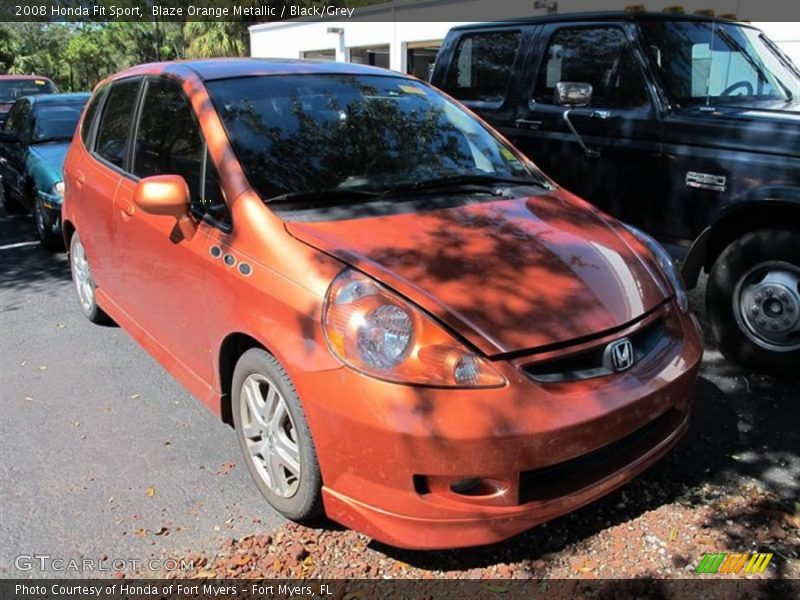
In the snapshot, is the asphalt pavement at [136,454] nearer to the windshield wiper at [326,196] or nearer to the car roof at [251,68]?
the windshield wiper at [326,196]

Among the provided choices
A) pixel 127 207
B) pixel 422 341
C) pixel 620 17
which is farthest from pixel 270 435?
pixel 620 17

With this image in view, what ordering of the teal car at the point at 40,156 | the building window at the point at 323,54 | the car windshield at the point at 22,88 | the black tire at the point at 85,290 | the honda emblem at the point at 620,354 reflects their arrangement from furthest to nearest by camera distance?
the building window at the point at 323,54 < the car windshield at the point at 22,88 < the teal car at the point at 40,156 < the black tire at the point at 85,290 < the honda emblem at the point at 620,354

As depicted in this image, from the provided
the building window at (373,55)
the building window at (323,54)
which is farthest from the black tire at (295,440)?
the building window at (323,54)

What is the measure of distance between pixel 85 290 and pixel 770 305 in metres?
4.64

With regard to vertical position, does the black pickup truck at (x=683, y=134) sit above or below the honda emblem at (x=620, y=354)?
above

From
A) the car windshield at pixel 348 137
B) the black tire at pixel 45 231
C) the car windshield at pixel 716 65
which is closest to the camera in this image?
the car windshield at pixel 348 137

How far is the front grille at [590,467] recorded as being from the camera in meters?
2.46

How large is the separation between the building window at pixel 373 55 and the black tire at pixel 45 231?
1357 centimetres

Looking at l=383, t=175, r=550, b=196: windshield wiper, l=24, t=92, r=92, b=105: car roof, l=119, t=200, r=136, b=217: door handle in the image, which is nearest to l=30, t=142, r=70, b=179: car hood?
l=24, t=92, r=92, b=105: car roof

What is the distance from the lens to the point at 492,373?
2348 millimetres

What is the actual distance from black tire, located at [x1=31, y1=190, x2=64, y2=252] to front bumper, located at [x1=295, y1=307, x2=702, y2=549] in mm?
5664

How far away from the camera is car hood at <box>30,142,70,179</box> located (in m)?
6.99

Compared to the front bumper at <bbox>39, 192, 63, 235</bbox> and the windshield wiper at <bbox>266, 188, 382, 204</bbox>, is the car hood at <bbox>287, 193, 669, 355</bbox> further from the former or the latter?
the front bumper at <bbox>39, 192, 63, 235</bbox>

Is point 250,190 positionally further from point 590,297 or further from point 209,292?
point 590,297
